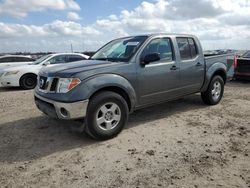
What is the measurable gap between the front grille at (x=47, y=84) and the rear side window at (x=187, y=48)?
295 centimetres

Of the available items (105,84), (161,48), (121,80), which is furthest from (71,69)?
(161,48)

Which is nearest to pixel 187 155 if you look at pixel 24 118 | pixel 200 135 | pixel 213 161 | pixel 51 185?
pixel 213 161

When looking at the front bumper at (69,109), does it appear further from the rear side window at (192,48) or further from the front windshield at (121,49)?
the rear side window at (192,48)

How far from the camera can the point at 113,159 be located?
164 inches

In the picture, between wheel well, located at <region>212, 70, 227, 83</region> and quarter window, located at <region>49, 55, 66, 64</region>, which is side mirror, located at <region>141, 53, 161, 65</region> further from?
quarter window, located at <region>49, 55, 66, 64</region>

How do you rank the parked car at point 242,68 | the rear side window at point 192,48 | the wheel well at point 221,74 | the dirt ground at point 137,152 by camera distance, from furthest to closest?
the parked car at point 242,68, the wheel well at point 221,74, the rear side window at point 192,48, the dirt ground at point 137,152

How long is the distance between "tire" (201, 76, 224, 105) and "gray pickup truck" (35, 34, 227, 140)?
30 centimetres

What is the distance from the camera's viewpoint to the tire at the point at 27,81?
11421mm

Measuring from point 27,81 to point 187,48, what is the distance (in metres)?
7.46

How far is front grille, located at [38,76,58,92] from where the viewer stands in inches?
189

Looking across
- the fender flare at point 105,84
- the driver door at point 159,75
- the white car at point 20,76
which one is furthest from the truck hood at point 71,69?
the white car at point 20,76

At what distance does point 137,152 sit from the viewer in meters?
4.37

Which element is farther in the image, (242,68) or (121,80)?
(242,68)

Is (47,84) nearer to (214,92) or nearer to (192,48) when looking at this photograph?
(192,48)
